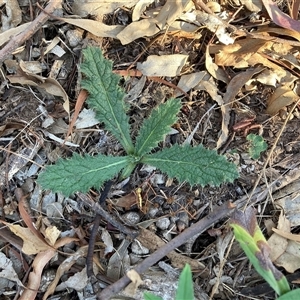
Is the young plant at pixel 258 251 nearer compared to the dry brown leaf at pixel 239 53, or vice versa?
the young plant at pixel 258 251

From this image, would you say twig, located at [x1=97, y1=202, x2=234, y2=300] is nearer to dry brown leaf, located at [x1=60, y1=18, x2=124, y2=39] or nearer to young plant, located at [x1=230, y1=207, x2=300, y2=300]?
young plant, located at [x1=230, y1=207, x2=300, y2=300]

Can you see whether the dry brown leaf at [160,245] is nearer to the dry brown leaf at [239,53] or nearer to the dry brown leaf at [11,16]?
the dry brown leaf at [239,53]

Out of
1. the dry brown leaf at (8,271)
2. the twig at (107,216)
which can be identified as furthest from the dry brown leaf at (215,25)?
the dry brown leaf at (8,271)

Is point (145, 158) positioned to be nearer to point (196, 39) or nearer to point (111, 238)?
point (111, 238)

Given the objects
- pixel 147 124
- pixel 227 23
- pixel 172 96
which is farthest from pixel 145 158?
pixel 227 23

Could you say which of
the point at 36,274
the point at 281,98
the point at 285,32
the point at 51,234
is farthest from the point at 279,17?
the point at 36,274
